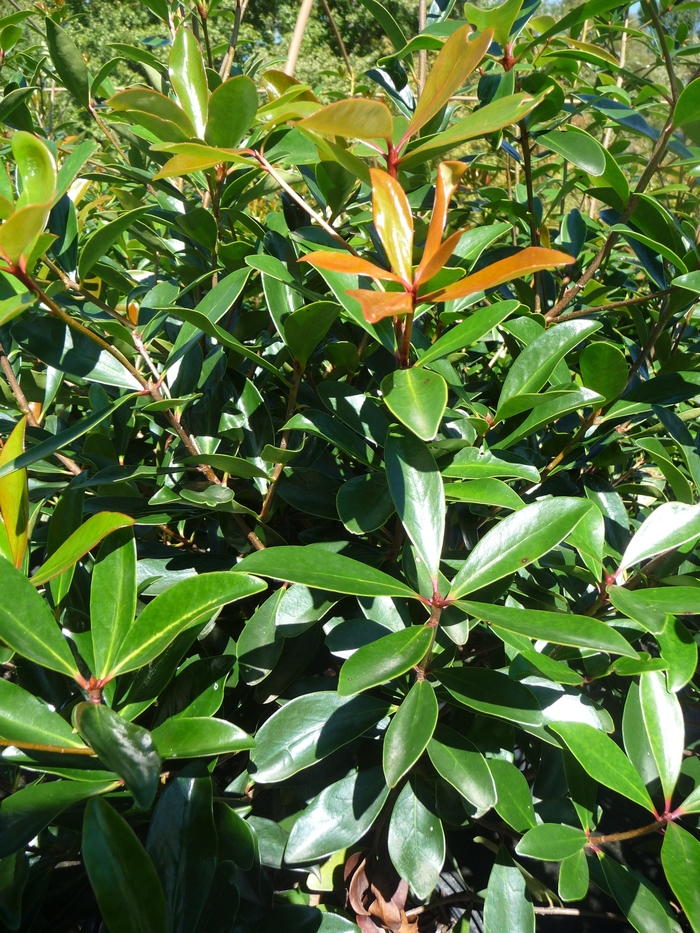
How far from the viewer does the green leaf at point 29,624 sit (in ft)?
1.82

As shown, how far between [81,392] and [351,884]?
0.93 m

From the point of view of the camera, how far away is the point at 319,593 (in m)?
0.75

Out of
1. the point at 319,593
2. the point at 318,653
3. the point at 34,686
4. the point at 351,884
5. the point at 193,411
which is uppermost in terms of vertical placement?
the point at 193,411

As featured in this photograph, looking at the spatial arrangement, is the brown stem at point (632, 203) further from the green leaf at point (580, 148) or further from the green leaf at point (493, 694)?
the green leaf at point (493, 694)

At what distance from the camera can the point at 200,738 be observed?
58 centimetres

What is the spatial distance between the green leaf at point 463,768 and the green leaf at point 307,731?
0.08 metres

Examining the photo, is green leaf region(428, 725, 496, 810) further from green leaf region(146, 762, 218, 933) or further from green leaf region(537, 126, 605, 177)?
green leaf region(537, 126, 605, 177)

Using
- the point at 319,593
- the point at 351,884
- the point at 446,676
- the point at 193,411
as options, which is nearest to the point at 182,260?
the point at 193,411

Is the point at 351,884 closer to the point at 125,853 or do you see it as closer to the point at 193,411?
the point at 125,853

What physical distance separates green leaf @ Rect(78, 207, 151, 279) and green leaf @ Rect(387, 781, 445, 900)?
75 cm

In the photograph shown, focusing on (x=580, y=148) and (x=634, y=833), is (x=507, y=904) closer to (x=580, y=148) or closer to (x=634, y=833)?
(x=634, y=833)

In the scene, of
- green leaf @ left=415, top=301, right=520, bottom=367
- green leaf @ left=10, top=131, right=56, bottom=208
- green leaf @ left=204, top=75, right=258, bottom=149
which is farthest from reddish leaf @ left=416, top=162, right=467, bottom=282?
green leaf @ left=10, top=131, right=56, bottom=208

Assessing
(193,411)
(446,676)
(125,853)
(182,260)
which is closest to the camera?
(125,853)

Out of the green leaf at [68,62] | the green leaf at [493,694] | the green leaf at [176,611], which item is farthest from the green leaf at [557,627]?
the green leaf at [68,62]
